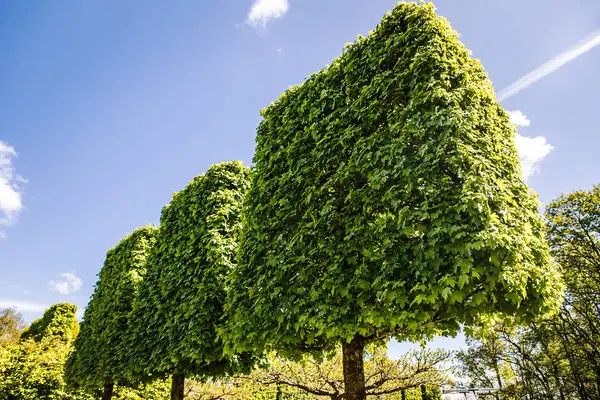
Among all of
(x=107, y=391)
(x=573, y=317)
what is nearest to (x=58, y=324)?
(x=107, y=391)

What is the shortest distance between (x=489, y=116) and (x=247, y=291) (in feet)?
17.7

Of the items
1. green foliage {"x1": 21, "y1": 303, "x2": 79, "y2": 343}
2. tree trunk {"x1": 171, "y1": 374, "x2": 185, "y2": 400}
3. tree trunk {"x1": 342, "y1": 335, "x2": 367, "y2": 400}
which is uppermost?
green foliage {"x1": 21, "y1": 303, "x2": 79, "y2": 343}

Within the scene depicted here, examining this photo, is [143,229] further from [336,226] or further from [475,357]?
[475,357]

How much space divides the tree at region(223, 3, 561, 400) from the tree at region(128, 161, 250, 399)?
1.30m

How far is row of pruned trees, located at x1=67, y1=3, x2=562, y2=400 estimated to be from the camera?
417 centimetres

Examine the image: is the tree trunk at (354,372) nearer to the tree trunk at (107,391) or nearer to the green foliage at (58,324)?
the tree trunk at (107,391)

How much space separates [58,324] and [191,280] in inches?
749

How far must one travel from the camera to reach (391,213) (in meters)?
5.02

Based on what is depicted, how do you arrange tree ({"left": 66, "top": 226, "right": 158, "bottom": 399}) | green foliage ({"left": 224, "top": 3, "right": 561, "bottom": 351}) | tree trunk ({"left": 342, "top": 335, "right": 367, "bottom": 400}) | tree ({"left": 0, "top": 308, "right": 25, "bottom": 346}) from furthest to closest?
1. tree ({"left": 0, "top": 308, "right": 25, "bottom": 346})
2. tree ({"left": 66, "top": 226, "right": 158, "bottom": 399})
3. tree trunk ({"left": 342, "top": 335, "right": 367, "bottom": 400})
4. green foliage ({"left": 224, "top": 3, "right": 561, "bottom": 351})

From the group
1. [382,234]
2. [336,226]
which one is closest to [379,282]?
[382,234]

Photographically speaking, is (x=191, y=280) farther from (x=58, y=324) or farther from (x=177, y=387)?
(x=58, y=324)

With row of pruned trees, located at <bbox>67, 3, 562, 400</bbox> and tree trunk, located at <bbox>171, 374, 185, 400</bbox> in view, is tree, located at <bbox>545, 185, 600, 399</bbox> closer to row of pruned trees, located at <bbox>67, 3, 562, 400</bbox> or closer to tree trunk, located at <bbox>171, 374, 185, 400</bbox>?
row of pruned trees, located at <bbox>67, 3, 562, 400</bbox>

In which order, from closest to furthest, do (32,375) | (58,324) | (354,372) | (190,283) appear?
(354,372)
(190,283)
(32,375)
(58,324)

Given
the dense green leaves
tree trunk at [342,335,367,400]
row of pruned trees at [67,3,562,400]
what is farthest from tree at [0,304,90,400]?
tree trunk at [342,335,367,400]
